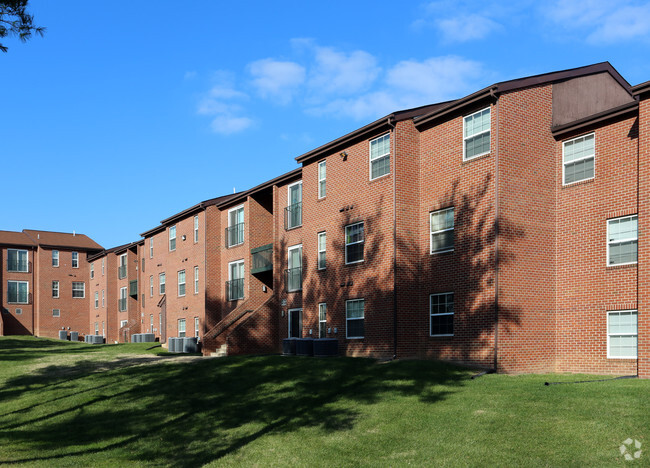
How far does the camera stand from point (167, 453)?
570 inches

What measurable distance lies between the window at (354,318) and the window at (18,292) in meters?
47.9

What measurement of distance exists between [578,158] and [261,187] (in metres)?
16.7

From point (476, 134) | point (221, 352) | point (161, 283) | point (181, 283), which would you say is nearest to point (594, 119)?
point (476, 134)

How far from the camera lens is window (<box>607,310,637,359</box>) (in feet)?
64.0

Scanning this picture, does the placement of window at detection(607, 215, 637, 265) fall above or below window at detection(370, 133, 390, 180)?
below

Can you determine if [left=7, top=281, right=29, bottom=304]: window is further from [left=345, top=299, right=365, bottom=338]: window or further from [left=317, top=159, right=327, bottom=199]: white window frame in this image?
[left=345, top=299, right=365, bottom=338]: window

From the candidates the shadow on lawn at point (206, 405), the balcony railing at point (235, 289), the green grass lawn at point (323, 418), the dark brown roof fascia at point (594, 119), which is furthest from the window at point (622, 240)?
the balcony railing at point (235, 289)

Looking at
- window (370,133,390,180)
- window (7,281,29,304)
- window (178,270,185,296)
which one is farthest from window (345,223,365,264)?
window (7,281,29,304)

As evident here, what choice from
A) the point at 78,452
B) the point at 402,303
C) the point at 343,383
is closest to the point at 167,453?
the point at 78,452

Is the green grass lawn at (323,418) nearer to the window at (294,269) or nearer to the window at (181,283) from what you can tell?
the window at (294,269)

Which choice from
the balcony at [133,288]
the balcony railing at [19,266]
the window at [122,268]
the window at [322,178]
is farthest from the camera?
the balcony railing at [19,266]

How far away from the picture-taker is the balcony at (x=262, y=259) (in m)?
33.0

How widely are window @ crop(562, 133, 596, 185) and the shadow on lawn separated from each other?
24.0 feet

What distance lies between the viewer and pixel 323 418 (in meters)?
16.1
